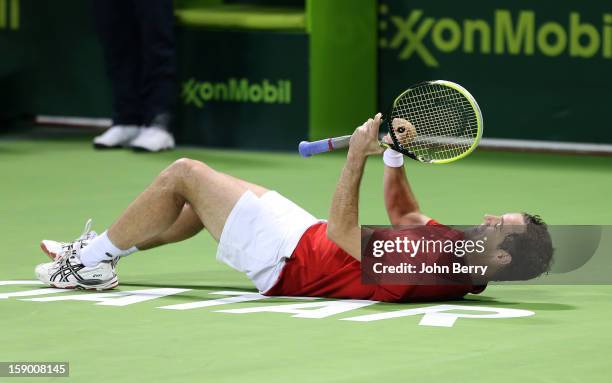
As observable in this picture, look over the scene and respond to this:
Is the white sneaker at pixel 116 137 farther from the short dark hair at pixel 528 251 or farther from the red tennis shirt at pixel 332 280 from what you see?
the short dark hair at pixel 528 251

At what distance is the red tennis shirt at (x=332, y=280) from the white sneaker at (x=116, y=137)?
252 inches

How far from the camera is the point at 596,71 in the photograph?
13.3 meters

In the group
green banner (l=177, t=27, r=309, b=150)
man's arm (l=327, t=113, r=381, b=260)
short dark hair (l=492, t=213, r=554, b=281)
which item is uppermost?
man's arm (l=327, t=113, r=381, b=260)

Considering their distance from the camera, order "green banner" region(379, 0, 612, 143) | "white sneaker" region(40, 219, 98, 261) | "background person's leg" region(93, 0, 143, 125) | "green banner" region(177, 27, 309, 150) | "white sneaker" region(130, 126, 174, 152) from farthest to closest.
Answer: "background person's leg" region(93, 0, 143, 125) → "green banner" region(177, 27, 309, 150) → "white sneaker" region(130, 126, 174, 152) → "green banner" region(379, 0, 612, 143) → "white sneaker" region(40, 219, 98, 261)

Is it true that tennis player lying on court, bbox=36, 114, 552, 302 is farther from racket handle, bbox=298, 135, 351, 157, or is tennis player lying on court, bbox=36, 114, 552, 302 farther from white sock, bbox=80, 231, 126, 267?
racket handle, bbox=298, 135, 351, 157

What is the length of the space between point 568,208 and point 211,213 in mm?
3739

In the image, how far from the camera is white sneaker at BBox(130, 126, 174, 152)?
1358cm

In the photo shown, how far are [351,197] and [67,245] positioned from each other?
1689 mm

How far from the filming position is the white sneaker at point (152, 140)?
535 inches

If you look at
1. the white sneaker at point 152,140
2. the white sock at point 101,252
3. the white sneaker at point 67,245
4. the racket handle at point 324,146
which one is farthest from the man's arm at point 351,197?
the white sneaker at point 152,140

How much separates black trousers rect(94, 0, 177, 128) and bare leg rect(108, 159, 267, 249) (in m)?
5.97

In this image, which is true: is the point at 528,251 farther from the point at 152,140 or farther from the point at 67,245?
the point at 152,140

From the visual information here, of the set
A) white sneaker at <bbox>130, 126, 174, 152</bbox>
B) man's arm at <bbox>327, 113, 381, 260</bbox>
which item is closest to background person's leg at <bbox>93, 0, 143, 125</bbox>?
white sneaker at <bbox>130, 126, 174, 152</bbox>

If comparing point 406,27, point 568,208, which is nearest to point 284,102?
point 406,27
